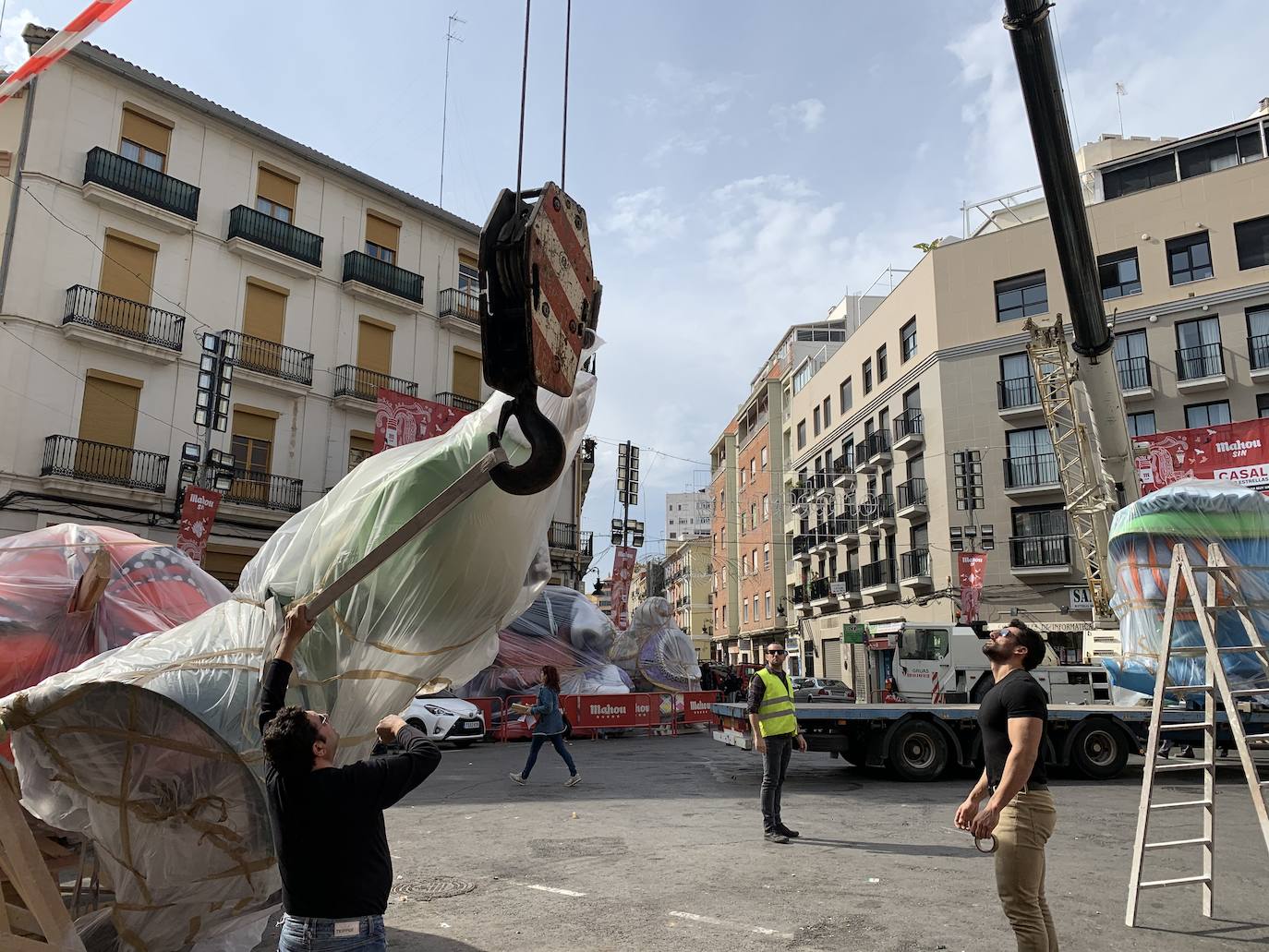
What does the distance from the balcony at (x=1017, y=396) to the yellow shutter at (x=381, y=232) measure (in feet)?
69.5

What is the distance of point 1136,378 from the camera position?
30047 mm

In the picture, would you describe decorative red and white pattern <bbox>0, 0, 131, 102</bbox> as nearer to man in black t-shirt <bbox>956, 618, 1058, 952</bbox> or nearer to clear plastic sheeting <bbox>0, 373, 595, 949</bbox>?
clear plastic sheeting <bbox>0, 373, 595, 949</bbox>

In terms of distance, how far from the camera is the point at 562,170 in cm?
369

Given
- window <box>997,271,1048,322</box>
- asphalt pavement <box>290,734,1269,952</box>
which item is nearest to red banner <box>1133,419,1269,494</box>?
window <box>997,271,1048,322</box>

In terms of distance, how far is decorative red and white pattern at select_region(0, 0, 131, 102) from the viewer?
4391 mm

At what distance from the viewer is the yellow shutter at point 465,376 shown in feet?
92.3

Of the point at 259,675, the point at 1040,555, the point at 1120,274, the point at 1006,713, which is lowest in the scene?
the point at 1006,713

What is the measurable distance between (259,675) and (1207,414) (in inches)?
1277

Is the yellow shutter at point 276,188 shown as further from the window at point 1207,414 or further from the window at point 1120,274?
the window at point 1207,414

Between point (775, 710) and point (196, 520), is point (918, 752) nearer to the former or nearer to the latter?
point (775, 710)

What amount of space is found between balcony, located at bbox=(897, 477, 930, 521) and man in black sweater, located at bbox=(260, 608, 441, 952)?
3284cm

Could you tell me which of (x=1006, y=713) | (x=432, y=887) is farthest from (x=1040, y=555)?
(x=1006, y=713)

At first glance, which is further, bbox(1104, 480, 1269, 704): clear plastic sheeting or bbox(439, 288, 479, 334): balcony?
bbox(439, 288, 479, 334): balcony

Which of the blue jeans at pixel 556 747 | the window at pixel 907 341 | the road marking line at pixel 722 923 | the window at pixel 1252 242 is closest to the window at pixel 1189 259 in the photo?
the window at pixel 1252 242
